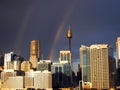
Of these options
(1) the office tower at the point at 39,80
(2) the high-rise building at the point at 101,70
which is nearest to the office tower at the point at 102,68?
(2) the high-rise building at the point at 101,70

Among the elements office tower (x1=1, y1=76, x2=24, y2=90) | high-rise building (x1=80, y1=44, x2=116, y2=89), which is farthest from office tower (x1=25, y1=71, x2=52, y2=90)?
high-rise building (x1=80, y1=44, x2=116, y2=89)

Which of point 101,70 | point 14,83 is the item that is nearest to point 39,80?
point 14,83

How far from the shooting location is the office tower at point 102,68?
612 feet

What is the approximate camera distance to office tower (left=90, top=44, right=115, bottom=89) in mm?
186625

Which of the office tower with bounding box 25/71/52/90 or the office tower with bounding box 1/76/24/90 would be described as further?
the office tower with bounding box 1/76/24/90

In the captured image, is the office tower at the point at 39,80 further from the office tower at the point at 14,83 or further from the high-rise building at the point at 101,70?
the high-rise building at the point at 101,70

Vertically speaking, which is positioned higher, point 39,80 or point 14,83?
point 39,80

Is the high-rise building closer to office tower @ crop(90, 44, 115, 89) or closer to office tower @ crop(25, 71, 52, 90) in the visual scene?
office tower @ crop(90, 44, 115, 89)

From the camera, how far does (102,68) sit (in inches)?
7534

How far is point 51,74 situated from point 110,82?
28.9 m

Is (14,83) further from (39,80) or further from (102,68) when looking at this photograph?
(102,68)

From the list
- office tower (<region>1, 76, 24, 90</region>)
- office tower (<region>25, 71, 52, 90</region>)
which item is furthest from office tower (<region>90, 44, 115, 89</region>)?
office tower (<region>1, 76, 24, 90</region>)

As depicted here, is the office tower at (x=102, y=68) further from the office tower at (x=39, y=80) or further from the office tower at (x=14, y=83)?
the office tower at (x=14, y=83)

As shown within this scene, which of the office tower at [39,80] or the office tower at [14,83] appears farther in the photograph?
the office tower at [14,83]
